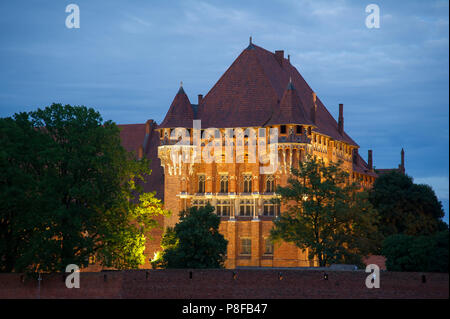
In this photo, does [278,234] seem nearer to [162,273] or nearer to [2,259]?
[162,273]

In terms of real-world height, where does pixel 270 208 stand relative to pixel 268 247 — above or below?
above

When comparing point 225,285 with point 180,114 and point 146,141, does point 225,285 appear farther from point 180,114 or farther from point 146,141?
point 146,141

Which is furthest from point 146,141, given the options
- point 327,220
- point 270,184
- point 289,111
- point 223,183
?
point 327,220

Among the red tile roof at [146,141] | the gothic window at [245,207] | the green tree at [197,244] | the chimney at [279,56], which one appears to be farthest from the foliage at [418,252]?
the red tile roof at [146,141]

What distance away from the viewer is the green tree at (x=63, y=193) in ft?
179

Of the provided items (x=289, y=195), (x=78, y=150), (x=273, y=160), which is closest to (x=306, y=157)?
(x=273, y=160)

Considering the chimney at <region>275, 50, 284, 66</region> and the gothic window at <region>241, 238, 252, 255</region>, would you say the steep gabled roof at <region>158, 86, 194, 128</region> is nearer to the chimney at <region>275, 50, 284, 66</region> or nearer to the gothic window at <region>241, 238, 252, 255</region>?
the chimney at <region>275, 50, 284, 66</region>

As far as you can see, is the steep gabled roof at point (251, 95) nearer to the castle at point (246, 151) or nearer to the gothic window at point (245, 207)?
the castle at point (246, 151)

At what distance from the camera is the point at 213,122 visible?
74250mm

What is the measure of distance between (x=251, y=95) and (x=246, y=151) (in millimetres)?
5343

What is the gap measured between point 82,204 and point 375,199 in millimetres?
31112

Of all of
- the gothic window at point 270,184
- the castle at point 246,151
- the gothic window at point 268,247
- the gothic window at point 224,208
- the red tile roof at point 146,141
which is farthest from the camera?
the red tile roof at point 146,141

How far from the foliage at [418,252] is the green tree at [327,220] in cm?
794

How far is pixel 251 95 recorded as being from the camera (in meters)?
74.9
